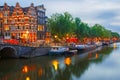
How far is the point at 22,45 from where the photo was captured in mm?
54156

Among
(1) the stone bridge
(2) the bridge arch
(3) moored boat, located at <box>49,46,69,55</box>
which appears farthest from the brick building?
(2) the bridge arch

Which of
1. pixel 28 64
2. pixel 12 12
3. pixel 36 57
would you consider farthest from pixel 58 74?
pixel 12 12

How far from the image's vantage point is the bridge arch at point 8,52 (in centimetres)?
5257

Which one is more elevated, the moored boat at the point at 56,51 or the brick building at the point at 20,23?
the brick building at the point at 20,23

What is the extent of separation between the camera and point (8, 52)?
54.2 m

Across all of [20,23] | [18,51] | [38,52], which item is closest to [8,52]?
[18,51]

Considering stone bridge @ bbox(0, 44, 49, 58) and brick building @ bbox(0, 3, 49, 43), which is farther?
brick building @ bbox(0, 3, 49, 43)

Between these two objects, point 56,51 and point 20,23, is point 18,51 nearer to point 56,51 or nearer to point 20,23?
point 56,51

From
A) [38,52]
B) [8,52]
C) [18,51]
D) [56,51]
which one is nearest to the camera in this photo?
[18,51]

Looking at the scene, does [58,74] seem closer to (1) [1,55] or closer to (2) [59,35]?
(1) [1,55]

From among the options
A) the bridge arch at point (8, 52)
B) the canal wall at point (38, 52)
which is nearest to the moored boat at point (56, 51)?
the canal wall at point (38, 52)

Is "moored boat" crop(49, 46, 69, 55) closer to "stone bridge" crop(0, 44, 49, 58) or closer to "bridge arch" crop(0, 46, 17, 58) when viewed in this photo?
"stone bridge" crop(0, 44, 49, 58)

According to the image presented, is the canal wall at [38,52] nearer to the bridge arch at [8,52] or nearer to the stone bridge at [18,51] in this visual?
the stone bridge at [18,51]

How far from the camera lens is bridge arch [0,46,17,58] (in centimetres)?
5257
